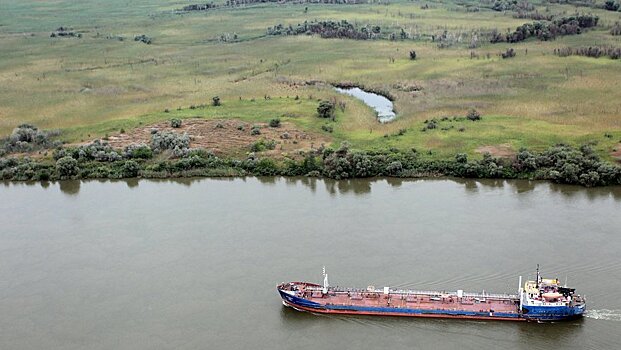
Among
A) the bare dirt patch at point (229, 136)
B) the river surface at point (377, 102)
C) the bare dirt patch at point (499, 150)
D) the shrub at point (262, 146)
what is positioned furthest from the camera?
the river surface at point (377, 102)

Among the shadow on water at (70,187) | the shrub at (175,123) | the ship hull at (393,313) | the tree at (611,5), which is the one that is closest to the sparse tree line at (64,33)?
the shrub at (175,123)

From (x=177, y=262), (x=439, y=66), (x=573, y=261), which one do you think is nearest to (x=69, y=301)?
(x=177, y=262)

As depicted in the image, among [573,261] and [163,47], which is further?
[163,47]

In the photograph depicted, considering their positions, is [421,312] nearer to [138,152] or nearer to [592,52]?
[138,152]

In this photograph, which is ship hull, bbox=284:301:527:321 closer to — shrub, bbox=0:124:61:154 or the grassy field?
the grassy field

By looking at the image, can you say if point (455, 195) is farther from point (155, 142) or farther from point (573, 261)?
point (155, 142)

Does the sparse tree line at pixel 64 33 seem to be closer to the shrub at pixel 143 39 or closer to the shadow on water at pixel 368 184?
the shrub at pixel 143 39

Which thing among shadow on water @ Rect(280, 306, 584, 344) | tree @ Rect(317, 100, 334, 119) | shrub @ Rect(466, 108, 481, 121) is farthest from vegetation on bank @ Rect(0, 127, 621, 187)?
shadow on water @ Rect(280, 306, 584, 344)
